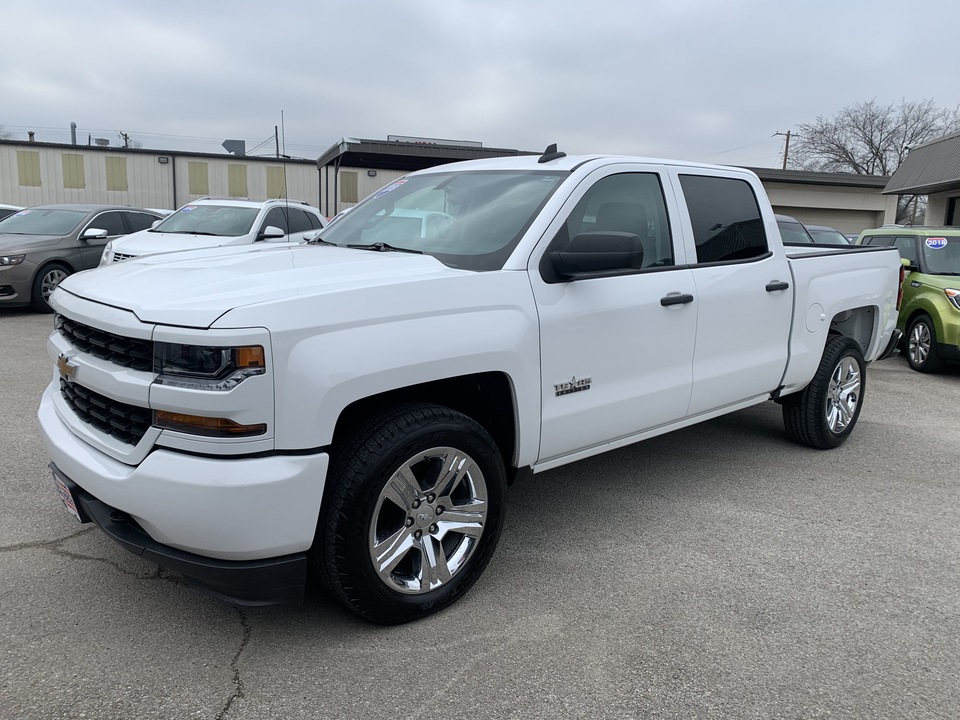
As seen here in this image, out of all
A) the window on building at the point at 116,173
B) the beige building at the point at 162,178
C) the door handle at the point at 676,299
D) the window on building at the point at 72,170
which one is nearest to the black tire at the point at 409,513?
the door handle at the point at 676,299

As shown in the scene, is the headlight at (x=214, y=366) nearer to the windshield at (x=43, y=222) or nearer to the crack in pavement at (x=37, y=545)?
the crack in pavement at (x=37, y=545)

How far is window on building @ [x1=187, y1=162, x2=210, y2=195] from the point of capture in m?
29.6

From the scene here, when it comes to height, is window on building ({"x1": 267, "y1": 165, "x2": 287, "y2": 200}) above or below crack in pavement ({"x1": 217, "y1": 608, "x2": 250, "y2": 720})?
above

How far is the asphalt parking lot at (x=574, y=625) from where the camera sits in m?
2.50

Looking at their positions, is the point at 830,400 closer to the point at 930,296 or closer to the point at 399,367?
the point at 399,367

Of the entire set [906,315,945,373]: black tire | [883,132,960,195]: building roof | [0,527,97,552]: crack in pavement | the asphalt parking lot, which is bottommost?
the asphalt parking lot

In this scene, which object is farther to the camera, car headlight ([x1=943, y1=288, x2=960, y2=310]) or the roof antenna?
car headlight ([x1=943, y1=288, x2=960, y2=310])

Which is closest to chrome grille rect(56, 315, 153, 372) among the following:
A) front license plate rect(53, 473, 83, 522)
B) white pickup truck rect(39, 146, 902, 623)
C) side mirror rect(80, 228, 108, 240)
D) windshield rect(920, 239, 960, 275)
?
white pickup truck rect(39, 146, 902, 623)

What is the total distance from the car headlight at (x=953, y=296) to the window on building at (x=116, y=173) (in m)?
28.9

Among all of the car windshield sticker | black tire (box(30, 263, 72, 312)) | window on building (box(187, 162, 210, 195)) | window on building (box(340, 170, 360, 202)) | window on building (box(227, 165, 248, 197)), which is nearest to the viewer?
the car windshield sticker

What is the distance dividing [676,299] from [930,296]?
6.60 metres

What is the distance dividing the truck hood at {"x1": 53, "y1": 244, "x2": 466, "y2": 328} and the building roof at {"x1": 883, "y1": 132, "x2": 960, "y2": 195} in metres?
18.7

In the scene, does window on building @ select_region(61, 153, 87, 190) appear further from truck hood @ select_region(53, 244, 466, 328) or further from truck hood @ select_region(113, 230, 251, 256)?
truck hood @ select_region(53, 244, 466, 328)

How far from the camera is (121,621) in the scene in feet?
9.44
